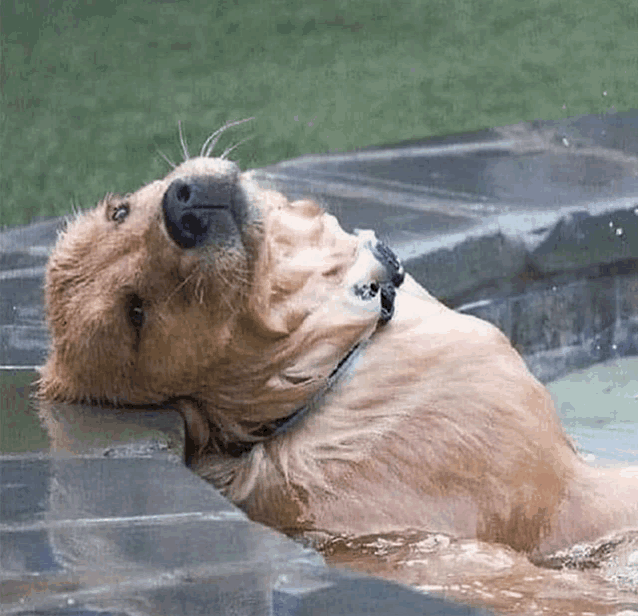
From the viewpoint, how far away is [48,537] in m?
2.47

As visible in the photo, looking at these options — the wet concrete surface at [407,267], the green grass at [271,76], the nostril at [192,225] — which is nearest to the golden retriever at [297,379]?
the nostril at [192,225]

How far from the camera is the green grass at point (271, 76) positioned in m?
6.75

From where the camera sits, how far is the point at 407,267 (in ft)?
15.4

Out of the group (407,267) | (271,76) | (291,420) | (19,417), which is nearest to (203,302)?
(291,420)

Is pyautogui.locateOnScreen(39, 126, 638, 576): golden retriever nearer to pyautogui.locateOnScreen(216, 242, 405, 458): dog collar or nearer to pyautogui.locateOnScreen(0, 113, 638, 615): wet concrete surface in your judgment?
pyautogui.locateOnScreen(216, 242, 405, 458): dog collar

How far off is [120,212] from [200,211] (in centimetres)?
29

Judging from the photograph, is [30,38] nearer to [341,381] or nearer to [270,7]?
[270,7]

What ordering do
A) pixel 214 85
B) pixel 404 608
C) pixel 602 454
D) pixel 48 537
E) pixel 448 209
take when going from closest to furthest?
pixel 404 608 → pixel 48 537 → pixel 602 454 → pixel 448 209 → pixel 214 85

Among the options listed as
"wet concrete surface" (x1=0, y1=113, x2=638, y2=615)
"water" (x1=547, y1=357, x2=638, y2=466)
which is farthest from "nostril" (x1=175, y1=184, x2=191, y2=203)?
"water" (x1=547, y1=357, x2=638, y2=466)

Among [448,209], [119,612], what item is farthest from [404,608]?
[448,209]

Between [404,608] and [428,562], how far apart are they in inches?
30.7

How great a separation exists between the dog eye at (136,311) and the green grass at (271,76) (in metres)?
3.11

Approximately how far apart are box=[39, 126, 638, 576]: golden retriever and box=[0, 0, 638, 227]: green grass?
3.04 m

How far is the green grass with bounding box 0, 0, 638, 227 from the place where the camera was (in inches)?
266
